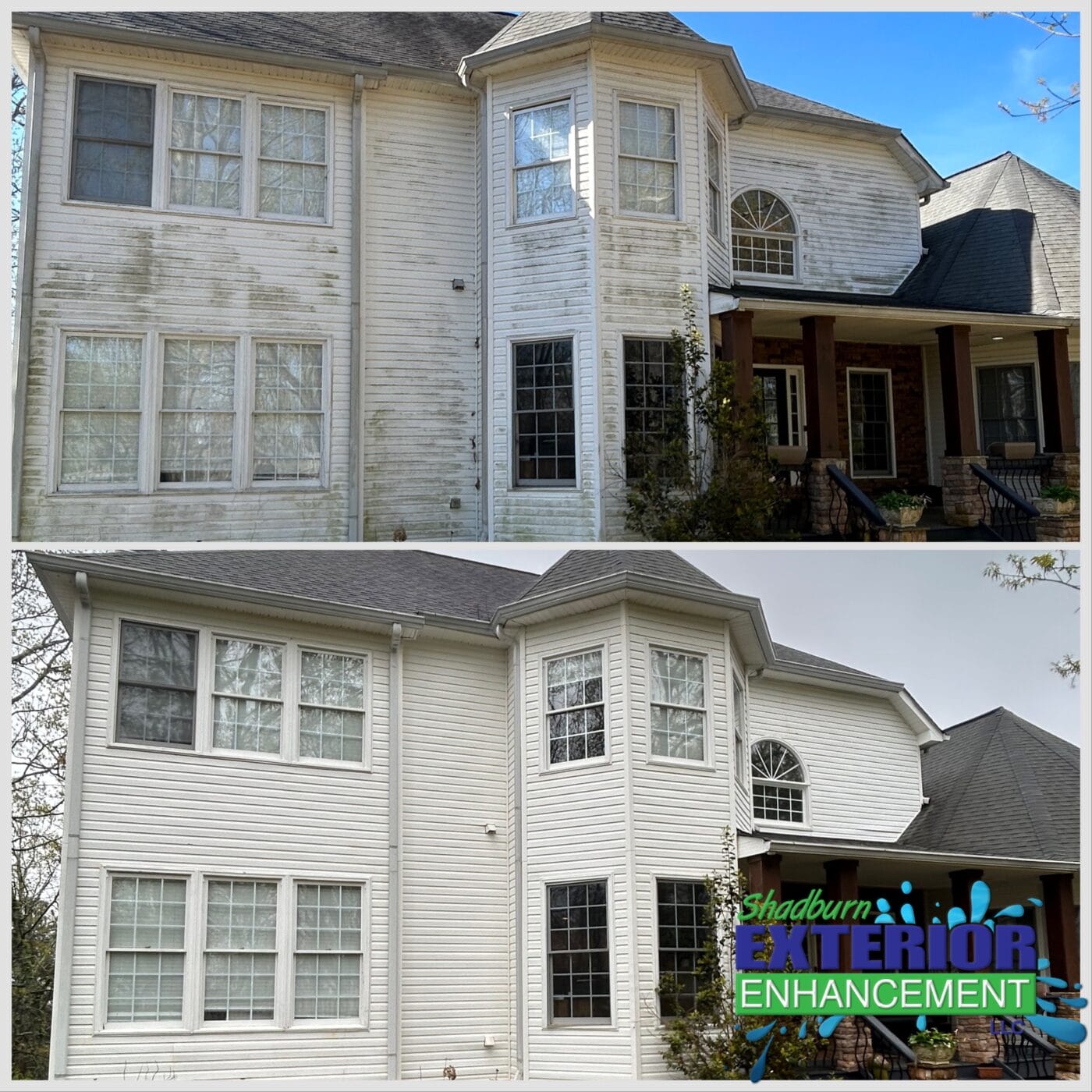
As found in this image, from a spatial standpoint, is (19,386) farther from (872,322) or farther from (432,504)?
(872,322)

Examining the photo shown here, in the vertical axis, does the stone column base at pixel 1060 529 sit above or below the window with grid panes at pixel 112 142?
below

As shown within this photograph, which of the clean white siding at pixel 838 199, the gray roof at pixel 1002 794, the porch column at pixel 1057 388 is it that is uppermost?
the clean white siding at pixel 838 199

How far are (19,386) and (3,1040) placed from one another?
714 centimetres

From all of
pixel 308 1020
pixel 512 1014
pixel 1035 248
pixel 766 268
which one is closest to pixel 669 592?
pixel 512 1014

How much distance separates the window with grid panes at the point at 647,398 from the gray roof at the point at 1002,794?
600 cm

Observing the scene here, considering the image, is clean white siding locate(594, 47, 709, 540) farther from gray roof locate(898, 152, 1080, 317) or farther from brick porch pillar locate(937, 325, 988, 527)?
gray roof locate(898, 152, 1080, 317)

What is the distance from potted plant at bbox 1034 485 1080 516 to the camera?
1544cm

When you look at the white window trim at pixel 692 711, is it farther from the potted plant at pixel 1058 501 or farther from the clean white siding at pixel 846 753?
the potted plant at pixel 1058 501

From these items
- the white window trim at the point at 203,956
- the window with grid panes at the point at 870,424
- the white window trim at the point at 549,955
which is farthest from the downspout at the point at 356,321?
the window with grid panes at the point at 870,424

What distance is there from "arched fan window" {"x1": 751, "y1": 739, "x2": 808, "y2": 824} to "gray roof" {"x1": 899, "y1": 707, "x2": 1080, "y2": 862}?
1.55m

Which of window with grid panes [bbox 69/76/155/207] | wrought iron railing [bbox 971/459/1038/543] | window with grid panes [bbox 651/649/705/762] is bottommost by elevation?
window with grid panes [bbox 651/649/705/762]

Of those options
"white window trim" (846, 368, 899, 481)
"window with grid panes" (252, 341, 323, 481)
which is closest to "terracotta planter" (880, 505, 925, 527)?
"white window trim" (846, 368, 899, 481)

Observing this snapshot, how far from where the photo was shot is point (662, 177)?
1524cm

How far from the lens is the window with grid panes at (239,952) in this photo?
38.2 feet
